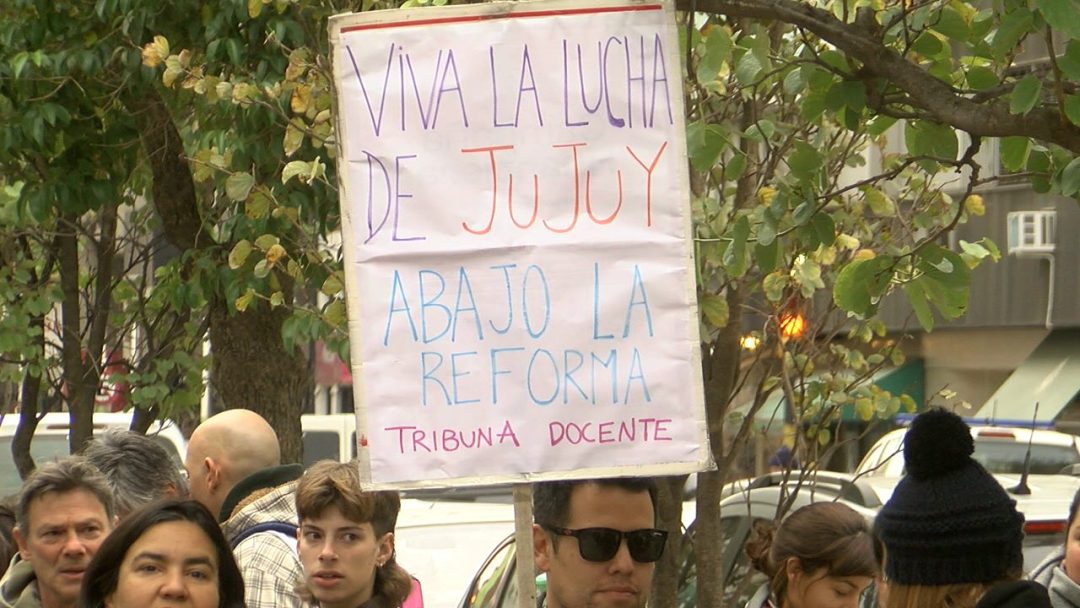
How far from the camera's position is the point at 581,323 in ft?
13.3

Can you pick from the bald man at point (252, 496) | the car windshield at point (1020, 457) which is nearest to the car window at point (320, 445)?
the car windshield at point (1020, 457)

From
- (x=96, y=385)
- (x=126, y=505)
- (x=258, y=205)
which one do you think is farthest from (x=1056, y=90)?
(x=96, y=385)

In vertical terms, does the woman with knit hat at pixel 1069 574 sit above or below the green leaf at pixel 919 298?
below

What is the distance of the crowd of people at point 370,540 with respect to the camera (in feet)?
12.0

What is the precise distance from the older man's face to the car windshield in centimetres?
646

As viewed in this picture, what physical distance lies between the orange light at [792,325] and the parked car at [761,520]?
1.95 feet

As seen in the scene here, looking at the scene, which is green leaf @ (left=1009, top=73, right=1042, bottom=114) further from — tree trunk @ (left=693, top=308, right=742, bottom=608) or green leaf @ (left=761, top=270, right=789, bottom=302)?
tree trunk @ (left=693, top=308, right=742, bottom=608)

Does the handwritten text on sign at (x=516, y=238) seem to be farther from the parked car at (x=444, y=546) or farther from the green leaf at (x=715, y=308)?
the parked car at (x=444, y=546)

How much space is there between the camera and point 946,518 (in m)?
3.65

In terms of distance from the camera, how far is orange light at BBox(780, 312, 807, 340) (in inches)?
303

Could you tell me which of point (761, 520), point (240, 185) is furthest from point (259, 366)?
point (761, 520)

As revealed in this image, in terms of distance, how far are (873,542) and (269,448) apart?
2.22m

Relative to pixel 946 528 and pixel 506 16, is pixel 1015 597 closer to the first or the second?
pixel 946 528

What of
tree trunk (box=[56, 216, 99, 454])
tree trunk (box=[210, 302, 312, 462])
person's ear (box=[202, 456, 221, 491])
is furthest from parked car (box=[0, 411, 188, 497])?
person's ear (box=[202, 456, 221, 491])
